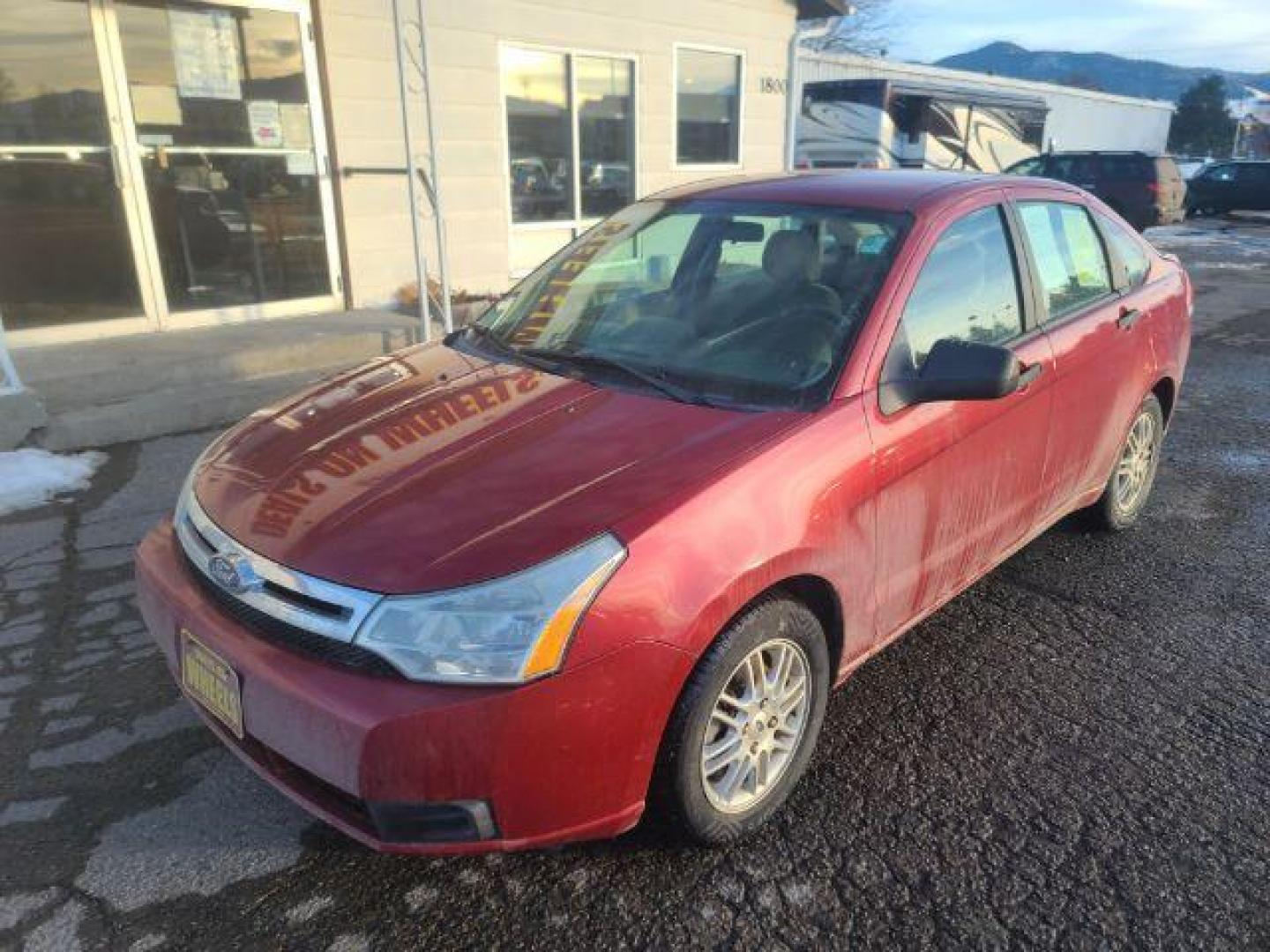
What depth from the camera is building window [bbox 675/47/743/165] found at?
32.1 feet

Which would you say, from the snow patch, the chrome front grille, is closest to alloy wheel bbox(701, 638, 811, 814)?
the chrome front grille

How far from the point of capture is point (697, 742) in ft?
7.01

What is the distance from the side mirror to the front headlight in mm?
1168

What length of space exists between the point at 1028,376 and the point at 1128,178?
19.9 meters

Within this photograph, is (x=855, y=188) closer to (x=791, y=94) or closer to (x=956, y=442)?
(x=956, y=442)

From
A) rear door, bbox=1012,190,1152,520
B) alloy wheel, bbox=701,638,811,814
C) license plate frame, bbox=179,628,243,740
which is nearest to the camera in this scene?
license plate frame, bbox=179,628,243,740

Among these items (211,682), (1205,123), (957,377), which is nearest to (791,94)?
(957,377)

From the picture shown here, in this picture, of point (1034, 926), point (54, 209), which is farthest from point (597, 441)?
point (54, 209)

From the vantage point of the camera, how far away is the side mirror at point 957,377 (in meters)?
2.50

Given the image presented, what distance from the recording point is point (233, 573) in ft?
7.09

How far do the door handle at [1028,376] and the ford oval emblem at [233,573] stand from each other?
7.82 ft

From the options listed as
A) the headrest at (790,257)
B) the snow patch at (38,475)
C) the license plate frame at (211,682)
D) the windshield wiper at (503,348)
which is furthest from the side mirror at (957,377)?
the snow patch at (38,475)

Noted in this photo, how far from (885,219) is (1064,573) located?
1889 millimetres

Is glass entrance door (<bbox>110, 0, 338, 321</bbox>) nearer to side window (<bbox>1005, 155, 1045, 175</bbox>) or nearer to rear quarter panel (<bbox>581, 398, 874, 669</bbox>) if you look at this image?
rear quarter panel (<bbox>581, 398, 874, 669</bbox>)
